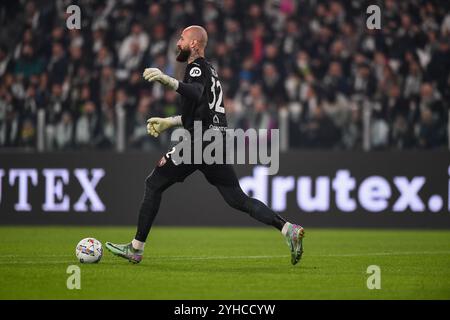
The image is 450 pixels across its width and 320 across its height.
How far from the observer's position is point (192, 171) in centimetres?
1130

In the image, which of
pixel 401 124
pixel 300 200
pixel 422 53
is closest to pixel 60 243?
pixel 300 200

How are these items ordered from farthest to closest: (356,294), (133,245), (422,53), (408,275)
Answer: (422,53) < (133,245) < (408,275) < (356,294)

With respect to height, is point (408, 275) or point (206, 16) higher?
point (206, 16)

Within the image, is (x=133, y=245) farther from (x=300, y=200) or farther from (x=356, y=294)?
(x=300, y=200)

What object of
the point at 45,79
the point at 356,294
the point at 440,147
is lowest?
the point at 356,294

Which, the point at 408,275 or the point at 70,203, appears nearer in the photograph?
the point at 408,275

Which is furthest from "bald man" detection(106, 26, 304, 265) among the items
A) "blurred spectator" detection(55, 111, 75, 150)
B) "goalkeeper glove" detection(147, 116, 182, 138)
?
"blurred spectator" detection(55, 111, 75, 150)

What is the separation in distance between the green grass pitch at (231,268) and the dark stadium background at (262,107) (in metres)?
1.78

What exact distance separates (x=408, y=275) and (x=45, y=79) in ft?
36.5

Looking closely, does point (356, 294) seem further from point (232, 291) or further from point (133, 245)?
point (133, 245)

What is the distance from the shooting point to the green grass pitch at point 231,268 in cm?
920

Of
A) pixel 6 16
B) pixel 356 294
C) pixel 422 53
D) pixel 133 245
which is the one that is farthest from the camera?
pixel 6 16

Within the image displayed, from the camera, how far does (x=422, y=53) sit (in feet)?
64.2

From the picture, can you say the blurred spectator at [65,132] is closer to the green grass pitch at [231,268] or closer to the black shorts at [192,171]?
the green grass pitch at [231,268]
